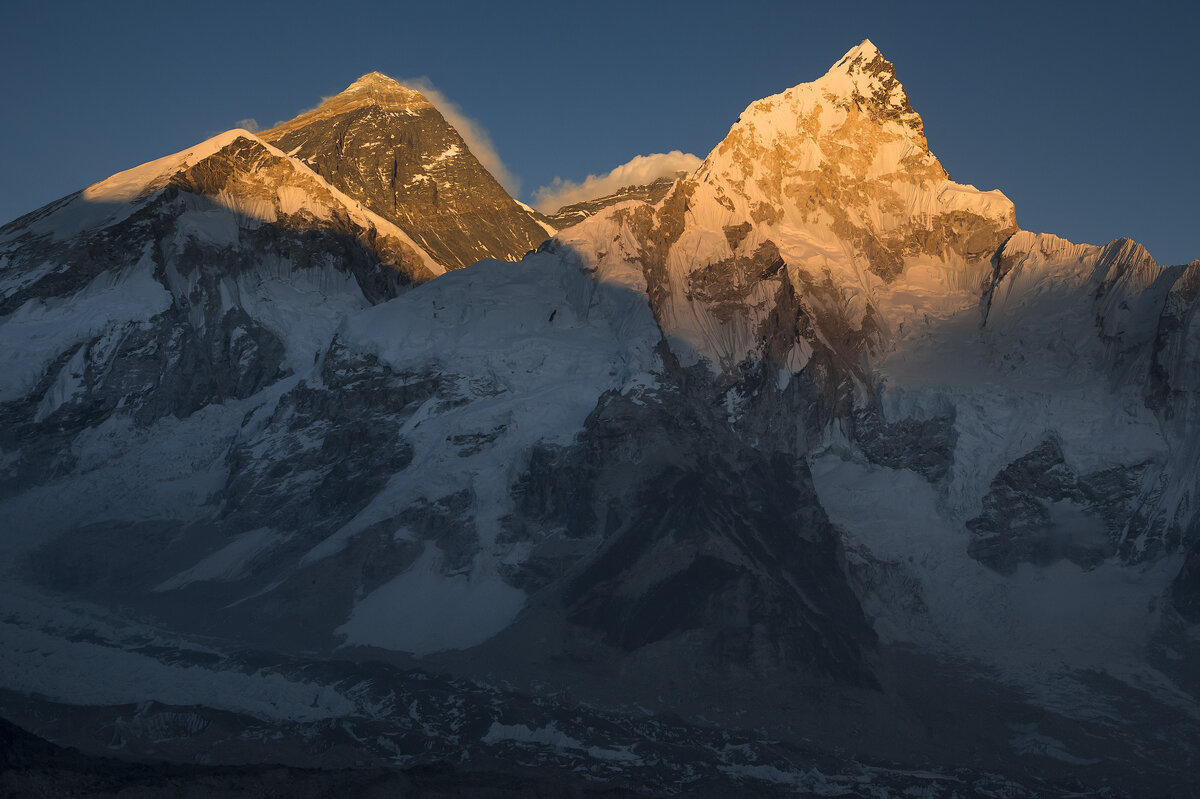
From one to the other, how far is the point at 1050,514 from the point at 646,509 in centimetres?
3751

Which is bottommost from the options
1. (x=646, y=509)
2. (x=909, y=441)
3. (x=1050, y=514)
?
(x=1050, y=514)

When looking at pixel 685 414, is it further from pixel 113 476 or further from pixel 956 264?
pixel 113 476

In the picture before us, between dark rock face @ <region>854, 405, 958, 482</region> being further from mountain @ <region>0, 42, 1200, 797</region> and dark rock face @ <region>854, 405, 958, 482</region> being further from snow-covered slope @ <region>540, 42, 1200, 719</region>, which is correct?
mountain @ <region>0, 42, 1200, 797</region>

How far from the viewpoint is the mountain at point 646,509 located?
13538 centimetres

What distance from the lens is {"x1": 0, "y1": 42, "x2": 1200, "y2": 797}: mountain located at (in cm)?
13538

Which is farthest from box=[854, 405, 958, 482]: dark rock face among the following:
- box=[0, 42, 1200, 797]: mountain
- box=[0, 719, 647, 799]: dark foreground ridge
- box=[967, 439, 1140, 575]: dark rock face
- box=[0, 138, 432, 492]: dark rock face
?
box=[0, 138, 432, 492]: dark rock face

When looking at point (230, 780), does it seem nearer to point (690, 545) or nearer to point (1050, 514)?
point (690, 545)

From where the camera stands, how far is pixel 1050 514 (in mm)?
160375

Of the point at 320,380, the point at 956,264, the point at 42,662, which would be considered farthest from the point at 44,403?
the point at 956,264

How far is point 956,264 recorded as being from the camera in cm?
19412

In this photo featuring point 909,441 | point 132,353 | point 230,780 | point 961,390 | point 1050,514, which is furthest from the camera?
point 132,353

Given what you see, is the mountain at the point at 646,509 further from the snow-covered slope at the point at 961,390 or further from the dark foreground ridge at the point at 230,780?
the dark foreground ridge at the point at 230,780

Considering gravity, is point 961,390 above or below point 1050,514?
above

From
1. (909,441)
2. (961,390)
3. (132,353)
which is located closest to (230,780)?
(909,441)
